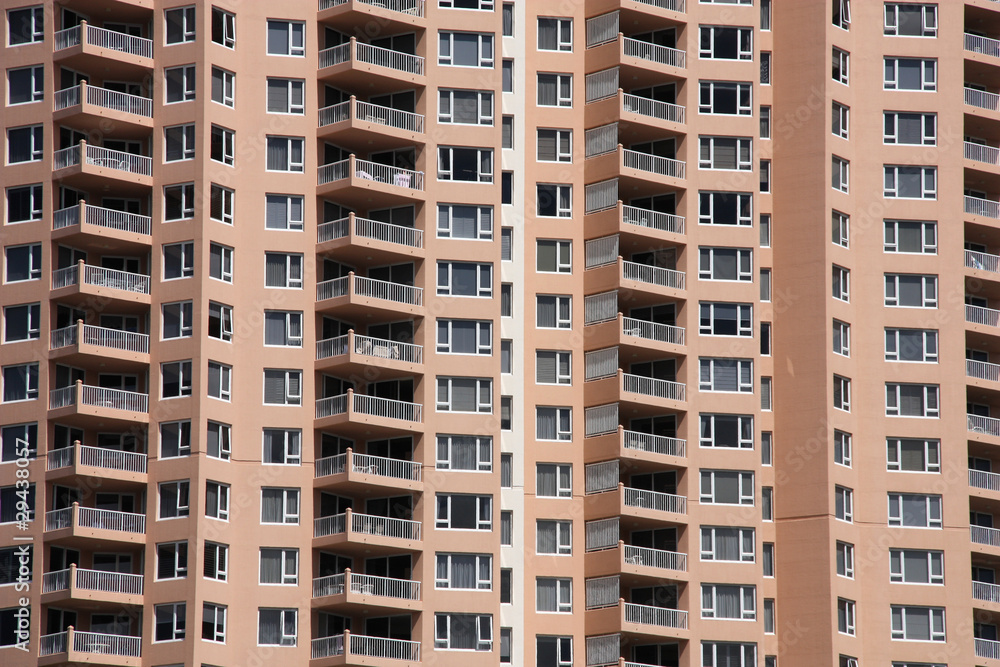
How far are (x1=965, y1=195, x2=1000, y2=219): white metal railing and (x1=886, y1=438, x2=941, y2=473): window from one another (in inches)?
563

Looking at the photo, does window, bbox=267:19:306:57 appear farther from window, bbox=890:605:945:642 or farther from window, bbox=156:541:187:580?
window, bbox=890:605:945:642

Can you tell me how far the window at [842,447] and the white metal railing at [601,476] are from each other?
1236 centimetres

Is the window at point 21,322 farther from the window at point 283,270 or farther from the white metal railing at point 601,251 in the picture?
the white metal railing at point 601,251

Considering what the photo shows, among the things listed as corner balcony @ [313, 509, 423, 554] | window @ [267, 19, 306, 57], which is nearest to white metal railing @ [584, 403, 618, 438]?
corner balcony @ [313, 509, 423, 554]

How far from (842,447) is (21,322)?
44.3 m

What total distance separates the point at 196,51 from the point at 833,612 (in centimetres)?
4448

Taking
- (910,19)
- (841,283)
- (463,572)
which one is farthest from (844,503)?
(910,19)

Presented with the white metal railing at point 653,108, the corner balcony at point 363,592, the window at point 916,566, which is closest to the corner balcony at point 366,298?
the corner balcony at point 363,592

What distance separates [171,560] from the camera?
104375 mm

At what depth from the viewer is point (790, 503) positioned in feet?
378

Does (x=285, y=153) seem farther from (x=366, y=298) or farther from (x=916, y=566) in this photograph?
(x=916, y=566)

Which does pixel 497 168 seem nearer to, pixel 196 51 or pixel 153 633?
pixel 196 51

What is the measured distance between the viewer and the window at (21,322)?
109 m

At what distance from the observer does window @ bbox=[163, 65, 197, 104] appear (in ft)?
361
